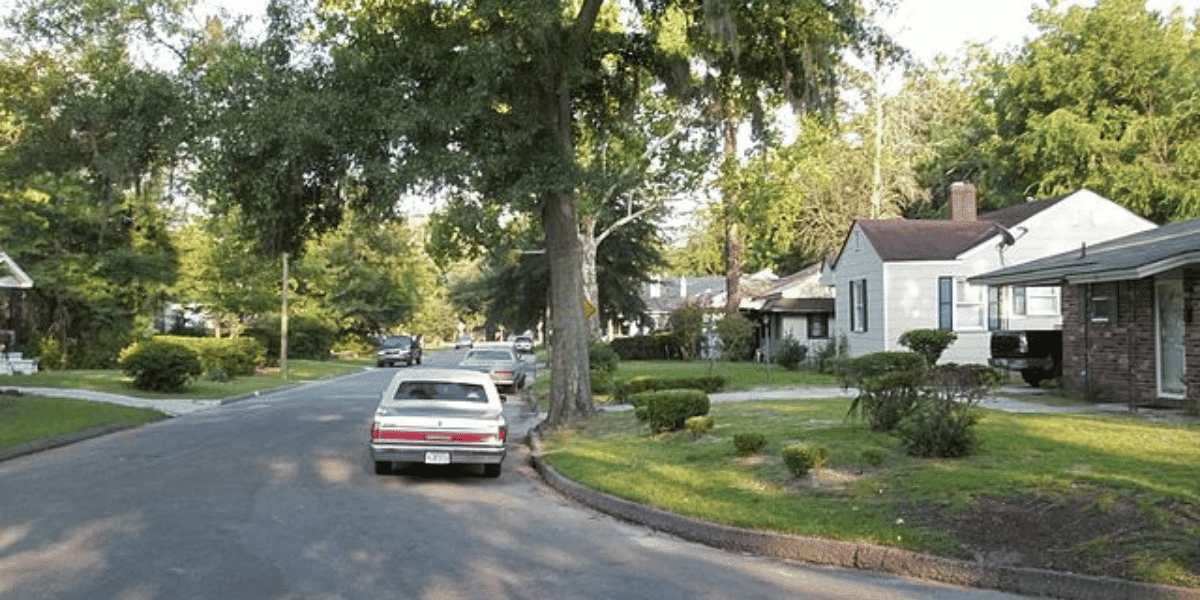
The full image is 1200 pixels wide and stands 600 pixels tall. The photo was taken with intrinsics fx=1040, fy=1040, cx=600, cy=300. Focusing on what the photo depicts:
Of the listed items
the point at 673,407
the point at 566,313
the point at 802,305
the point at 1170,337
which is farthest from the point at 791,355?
the point at 673,407

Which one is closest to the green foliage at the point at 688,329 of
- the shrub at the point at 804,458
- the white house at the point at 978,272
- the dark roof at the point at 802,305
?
the dark roof at the point at 802,305

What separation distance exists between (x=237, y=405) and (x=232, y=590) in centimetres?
2276

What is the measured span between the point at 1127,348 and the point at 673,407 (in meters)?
9.56

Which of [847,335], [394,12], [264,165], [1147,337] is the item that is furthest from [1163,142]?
[264,165]

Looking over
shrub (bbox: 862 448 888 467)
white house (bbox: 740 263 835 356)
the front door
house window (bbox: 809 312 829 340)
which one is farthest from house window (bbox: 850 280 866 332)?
shrub (bbox: 862 448 888 467)

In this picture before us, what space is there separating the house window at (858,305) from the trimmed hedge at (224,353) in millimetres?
23401

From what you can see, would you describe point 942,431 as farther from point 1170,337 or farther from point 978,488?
point 1170,337

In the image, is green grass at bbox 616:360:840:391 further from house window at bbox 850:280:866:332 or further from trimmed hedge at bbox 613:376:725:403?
trimmed hedge at bbox 613:376:725:403

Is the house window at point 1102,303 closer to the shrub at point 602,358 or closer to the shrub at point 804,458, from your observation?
the shrub at point 804,458

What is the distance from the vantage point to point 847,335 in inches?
1451

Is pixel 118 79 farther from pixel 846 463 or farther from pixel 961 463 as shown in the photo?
pixel 961 463

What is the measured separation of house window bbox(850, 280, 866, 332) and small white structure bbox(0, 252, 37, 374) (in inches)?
1005

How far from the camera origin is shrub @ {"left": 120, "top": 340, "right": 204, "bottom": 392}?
99.1ft

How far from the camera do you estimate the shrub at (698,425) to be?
15711 mm
